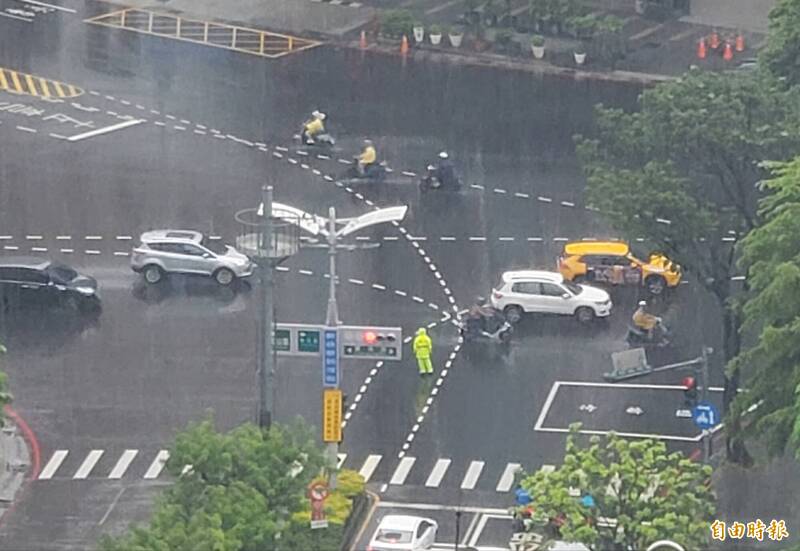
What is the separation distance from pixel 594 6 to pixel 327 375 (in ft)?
141

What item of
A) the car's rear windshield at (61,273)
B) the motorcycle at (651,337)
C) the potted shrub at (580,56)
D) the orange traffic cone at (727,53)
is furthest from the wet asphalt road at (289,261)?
the orange traffic cone at (727,53)

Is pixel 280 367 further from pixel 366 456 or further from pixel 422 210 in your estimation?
pixel 422 210

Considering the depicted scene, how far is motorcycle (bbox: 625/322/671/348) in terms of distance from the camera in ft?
211

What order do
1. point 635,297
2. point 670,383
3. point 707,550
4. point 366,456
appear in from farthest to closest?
point 635,297 → point 670,383 → point 366,456 → point 707,550

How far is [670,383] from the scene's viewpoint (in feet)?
204

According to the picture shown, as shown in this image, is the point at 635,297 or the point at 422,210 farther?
the point at 422,210

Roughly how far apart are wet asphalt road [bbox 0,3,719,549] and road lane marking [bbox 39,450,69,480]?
0.45 ft

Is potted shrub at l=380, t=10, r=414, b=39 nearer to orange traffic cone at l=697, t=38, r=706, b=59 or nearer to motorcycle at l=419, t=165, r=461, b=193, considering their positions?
orange traffic cone at l=697, t=38, r=706, b=59

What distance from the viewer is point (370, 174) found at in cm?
7519

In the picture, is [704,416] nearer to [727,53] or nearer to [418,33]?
[727,53]

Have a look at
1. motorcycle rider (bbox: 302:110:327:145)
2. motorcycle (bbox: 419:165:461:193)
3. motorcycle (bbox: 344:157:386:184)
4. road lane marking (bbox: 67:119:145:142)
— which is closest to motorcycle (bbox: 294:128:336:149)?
motorcycle rider (bbox: 302:110:327:145)

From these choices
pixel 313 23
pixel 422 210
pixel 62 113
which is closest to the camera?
pixel 422 210

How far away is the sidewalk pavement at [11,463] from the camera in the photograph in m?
55.5

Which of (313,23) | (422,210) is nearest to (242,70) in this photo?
(313,23)
